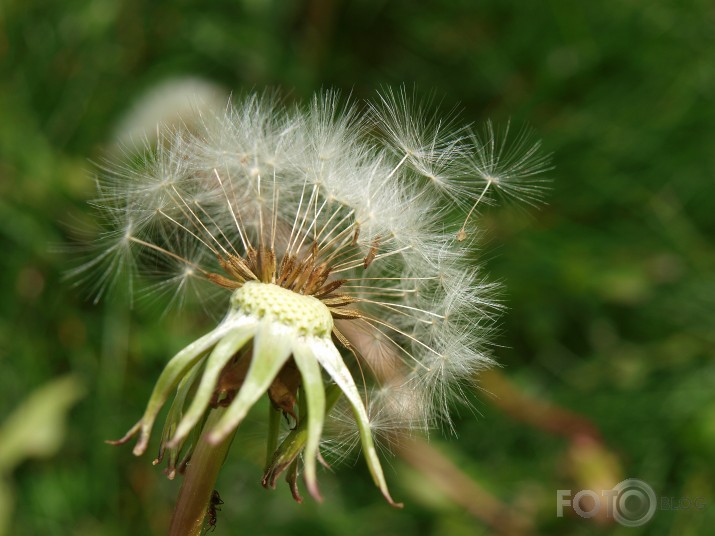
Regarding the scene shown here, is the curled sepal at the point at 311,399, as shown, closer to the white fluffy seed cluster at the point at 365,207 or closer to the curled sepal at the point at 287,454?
the curled sepal at the point at 287,454

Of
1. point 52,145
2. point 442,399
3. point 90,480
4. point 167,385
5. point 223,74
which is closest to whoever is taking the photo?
point 167,385

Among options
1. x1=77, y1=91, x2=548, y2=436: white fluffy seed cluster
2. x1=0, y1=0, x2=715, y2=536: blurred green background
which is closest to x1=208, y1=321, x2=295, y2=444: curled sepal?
x1=77, y1=91, x2=548, y2=436: white fluffy seed cluster

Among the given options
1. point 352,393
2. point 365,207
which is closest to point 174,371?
point 352,393

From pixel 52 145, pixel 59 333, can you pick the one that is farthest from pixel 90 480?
pixel 52 145

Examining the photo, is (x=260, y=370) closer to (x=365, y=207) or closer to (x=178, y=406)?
(x=178, y=406)

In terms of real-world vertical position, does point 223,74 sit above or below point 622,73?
below

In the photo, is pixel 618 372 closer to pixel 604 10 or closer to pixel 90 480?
pixel 604 10

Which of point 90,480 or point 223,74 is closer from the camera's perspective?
point 90,480
